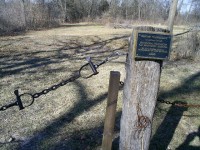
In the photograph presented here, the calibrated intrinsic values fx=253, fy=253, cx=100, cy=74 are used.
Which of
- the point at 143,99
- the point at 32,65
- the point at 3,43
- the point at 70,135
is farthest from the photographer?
the point at 3,43

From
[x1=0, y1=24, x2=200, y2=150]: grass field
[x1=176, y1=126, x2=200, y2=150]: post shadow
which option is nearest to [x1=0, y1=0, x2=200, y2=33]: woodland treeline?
[x1=0, y1=24, x2=200, y2=150]: grass field

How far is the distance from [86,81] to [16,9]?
1360cm

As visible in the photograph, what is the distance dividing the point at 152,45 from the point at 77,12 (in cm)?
3351

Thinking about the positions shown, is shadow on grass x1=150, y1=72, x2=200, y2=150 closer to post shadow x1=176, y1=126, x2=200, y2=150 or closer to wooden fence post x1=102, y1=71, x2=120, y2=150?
post shadow x1=176, y1=126, x2=200, y2=150

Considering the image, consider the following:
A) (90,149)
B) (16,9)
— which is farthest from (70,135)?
(16,9)

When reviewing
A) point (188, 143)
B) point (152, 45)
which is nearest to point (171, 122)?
point (188, 143)

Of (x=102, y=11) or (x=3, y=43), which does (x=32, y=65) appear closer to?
(x=3, y=43)

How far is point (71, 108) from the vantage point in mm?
4844

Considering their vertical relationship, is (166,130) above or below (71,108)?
below

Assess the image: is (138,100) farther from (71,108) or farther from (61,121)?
(71,108)

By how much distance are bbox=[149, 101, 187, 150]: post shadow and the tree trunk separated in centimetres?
150

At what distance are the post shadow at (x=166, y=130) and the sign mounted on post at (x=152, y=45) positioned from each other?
2094mm

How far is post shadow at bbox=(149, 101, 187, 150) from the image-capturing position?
3823 millimetres

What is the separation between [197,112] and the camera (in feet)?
16.2
